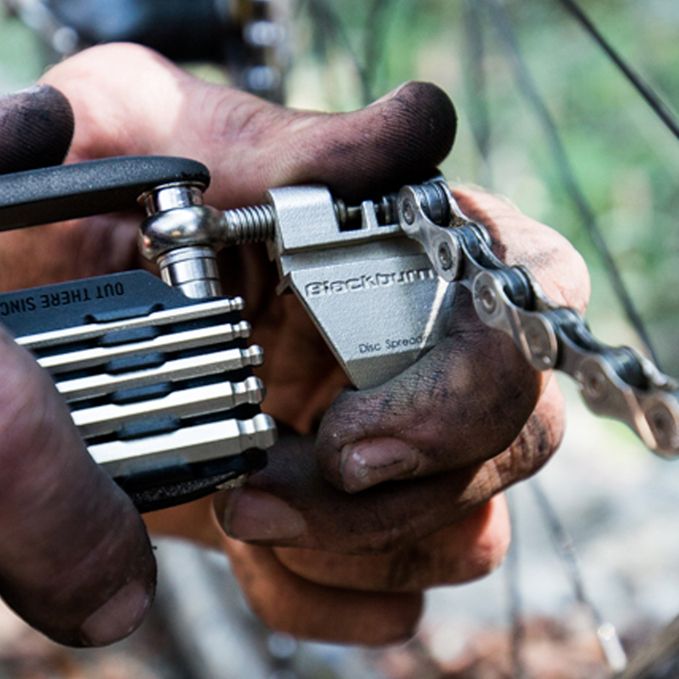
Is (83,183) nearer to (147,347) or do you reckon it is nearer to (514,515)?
(147,347)

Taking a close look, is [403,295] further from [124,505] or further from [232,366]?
[124,505]

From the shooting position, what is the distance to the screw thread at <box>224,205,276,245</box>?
86 centimetres

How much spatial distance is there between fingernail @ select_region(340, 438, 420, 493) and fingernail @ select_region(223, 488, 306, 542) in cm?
10

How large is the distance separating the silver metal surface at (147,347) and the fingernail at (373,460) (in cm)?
12

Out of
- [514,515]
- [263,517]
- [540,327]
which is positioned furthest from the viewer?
[514,515]

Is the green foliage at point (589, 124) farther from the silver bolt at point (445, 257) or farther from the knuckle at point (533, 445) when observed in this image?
the silver bolt at point (445, 257)

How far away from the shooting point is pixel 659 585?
212cm

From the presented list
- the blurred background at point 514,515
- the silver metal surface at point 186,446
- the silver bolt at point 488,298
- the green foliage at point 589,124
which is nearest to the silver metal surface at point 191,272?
the silver metal surface at point 186,446

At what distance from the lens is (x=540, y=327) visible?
70cm

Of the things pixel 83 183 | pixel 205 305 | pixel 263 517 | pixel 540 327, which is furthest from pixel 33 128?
pixel 540 327

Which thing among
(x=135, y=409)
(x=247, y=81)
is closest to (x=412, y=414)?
(x=135, y=409)

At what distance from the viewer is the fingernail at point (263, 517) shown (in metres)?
0.95

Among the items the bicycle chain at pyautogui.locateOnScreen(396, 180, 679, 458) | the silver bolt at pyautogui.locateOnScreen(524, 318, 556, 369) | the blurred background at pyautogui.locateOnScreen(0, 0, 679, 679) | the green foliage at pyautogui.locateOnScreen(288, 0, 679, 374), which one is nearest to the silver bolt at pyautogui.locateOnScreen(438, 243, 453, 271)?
the bicycle chain at pyautogui.locateOnScreen(396, 180, 679, 458)

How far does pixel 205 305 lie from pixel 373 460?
166mm
